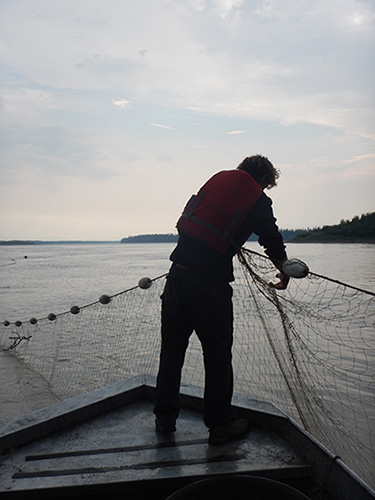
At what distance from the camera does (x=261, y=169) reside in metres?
3.02

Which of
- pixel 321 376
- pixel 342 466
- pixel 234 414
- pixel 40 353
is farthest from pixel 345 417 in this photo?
pixel 40 353

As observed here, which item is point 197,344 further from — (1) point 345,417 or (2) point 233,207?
(2) point 233,207

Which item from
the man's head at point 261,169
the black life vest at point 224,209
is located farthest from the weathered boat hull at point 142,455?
the man's head at point 261,169

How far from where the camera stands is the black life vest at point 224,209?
109 inches

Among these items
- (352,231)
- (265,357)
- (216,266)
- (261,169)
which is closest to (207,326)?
(216,266)

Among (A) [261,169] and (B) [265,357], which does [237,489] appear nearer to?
(A) [261,169]

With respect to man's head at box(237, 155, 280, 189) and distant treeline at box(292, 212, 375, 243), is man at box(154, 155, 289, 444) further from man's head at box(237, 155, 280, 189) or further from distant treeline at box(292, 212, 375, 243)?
distant treeline at box(292, 212, 375, 243)

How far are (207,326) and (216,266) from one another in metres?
0.40

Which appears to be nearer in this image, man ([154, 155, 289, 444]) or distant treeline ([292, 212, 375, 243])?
man ([154, 155, 289, 444])

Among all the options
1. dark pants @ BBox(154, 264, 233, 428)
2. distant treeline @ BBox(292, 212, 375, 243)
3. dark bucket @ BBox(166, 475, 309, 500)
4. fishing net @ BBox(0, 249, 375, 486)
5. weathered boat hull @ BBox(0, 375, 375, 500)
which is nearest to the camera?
dark bucket @ BBox(166, 475, 309, 500)

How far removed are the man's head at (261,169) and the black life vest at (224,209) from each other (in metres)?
0.19

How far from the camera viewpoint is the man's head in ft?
9.91

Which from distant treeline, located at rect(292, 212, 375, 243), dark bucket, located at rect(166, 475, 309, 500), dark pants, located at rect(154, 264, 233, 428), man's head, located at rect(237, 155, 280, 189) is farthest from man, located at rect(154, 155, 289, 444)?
distant treeline, located at rect(292, 212, 375, 243)

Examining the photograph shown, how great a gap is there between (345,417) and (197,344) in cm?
408
